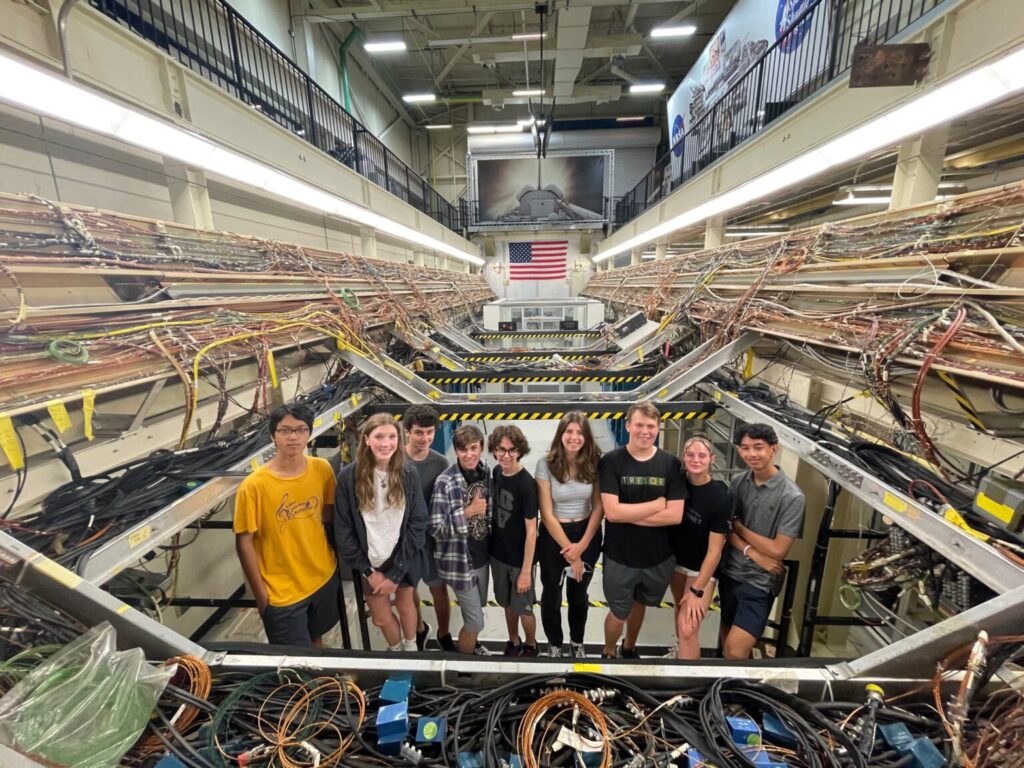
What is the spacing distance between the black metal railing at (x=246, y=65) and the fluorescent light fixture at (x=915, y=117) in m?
4.52

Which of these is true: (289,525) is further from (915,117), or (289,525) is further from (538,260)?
(538,260)

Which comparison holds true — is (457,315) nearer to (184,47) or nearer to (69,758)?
(184,47)

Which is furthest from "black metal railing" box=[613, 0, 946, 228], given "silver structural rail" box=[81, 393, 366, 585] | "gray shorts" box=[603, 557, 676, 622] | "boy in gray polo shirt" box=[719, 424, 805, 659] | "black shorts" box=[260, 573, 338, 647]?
"black shorts" box=[260, 573, 338, 647]

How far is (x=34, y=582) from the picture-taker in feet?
3.52

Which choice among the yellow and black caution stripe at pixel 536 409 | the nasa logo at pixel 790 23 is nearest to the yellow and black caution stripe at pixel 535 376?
the yellow and black caution stripe at pixel 536 409

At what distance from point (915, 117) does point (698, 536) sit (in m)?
2.41

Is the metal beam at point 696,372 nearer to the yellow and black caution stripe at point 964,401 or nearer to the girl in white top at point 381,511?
the yellow and black caution stripe at point 964,401

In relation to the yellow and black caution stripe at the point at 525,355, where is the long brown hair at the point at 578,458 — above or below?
above

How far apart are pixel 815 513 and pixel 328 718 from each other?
3444 millimetres

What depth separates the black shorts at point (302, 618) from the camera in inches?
72.7

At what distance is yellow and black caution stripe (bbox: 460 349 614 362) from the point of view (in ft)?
18.0

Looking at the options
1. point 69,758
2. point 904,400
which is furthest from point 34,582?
point 904,400

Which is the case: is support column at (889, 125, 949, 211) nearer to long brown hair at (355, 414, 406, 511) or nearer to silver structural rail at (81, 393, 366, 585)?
long brown hair at (355, 414, 406, 511)

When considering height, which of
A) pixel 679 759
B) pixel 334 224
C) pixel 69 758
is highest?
pixel 334 224
